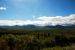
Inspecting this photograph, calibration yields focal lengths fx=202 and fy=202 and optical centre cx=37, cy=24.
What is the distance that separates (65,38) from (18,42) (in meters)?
9.25

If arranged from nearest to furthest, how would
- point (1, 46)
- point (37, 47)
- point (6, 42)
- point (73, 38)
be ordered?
point (1, 46) → point (6, 42) → point (37, 47) → point (73, 38)

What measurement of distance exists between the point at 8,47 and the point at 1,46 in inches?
23.5

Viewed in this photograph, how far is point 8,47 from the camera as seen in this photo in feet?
48.9

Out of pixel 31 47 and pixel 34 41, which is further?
pixel 34 41

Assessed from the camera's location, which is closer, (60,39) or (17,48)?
(17,48)

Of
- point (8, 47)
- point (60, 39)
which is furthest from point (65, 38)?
point (8, 47)

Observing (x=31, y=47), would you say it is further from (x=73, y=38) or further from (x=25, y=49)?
(x=73, y=38)

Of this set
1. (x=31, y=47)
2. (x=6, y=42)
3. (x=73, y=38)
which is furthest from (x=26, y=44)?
(x=73, y=38)

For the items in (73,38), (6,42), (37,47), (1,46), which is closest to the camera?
(1,46)

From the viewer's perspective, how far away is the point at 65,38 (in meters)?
24.2

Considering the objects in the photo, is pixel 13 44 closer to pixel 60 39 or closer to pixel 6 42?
pixel 6 42

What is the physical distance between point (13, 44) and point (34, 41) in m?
2.31

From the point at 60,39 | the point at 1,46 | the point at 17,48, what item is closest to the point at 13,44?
the point at 17,48

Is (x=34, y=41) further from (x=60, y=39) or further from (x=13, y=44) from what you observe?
(x=60, y=39)
